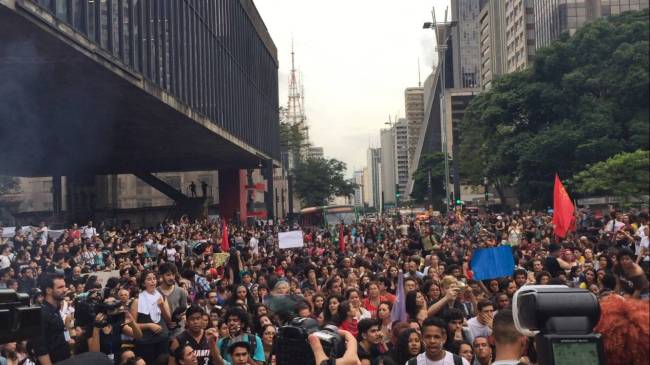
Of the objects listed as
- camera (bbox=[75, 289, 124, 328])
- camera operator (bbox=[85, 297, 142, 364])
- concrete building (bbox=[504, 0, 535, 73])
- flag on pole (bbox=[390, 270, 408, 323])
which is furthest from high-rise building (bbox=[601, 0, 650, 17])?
camera (bbox=[75, 289, 124, 328])

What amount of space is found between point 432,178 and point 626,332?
302 ft

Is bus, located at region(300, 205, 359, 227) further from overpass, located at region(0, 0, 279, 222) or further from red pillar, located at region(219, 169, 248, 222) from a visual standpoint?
overpass, located at region(0, 0, 279, 222)

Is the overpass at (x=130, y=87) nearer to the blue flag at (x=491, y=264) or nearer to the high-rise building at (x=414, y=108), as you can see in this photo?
the blue flag at (x=491, y=264)

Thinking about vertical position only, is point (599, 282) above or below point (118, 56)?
below

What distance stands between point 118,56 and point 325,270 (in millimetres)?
9313

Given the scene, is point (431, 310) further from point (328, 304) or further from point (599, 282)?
point (599, 282)

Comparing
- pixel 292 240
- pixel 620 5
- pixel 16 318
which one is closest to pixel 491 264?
pixel 16 318

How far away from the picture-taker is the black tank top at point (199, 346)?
6.77 m

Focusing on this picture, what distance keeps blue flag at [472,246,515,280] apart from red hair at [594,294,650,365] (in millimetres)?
6924

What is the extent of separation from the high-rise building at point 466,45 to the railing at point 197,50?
71370 millimetres

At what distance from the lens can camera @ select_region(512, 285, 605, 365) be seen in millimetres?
2686

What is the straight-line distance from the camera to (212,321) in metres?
7.20

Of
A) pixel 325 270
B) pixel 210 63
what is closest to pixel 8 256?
pixel 325 270

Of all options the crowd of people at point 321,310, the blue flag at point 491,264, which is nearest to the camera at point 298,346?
the crowd of people at point 321,310
